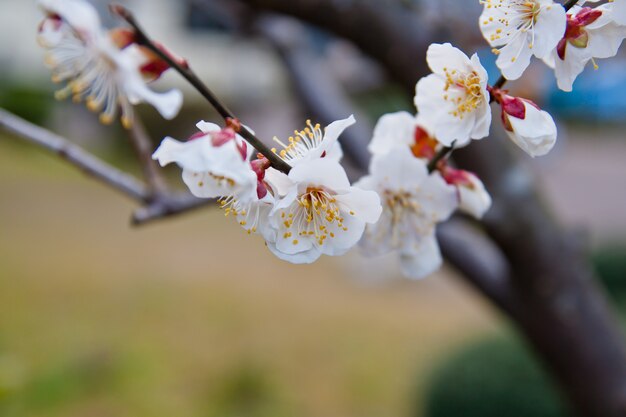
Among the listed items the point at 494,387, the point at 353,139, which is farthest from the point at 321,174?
the point at 494,387

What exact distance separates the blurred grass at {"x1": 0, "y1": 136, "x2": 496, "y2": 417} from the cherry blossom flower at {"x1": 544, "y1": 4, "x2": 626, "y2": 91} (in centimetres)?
134

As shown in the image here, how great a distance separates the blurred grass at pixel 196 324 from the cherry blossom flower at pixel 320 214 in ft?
3.70

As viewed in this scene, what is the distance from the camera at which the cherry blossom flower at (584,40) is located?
65 centimetres

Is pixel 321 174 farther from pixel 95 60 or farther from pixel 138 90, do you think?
pixel 95 60

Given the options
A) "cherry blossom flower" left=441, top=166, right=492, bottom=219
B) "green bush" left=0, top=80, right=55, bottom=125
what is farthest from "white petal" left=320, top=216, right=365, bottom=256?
"green bush" left=0, top=80, right=55, bottom=125

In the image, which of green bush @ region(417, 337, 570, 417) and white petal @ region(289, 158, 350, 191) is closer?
white petal @ region(289, 158, 350, 191)

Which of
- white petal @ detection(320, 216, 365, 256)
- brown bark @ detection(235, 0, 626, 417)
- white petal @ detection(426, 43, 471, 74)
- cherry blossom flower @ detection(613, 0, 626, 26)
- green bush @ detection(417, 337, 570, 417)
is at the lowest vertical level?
green bush @ detection(417, 337, 570, 417)

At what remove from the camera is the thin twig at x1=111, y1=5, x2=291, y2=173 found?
2.08ft

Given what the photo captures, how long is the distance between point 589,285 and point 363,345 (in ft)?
9.10

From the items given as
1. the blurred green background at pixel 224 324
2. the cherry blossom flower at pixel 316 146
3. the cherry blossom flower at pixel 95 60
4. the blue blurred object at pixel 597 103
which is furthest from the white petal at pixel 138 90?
the blue blurred object at pixel 597 103

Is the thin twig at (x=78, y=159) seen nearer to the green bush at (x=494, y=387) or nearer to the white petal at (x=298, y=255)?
the white petal at (x=298, y=255)

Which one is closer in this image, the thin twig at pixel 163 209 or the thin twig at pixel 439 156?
the thin twig at pixel 439 156

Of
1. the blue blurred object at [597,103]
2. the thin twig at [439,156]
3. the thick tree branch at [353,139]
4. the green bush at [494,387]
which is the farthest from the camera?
the blue blurred object at [597,103]

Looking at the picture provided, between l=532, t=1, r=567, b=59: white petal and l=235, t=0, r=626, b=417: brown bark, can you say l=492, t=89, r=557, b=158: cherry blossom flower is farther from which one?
l=235, t=0, r=626, b=417: brown bark
